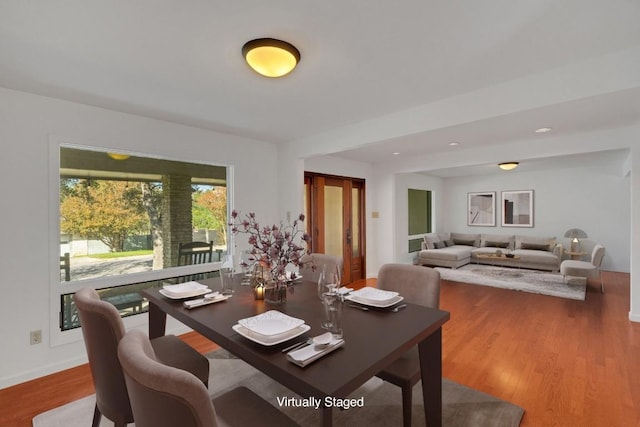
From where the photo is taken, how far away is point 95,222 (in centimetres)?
288

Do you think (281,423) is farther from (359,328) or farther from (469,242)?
(469,242)

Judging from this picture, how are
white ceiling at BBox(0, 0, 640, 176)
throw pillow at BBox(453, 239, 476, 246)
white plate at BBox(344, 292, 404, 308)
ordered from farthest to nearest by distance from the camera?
1. throw pillow at BBox(453, 239, 476, 246)
2. white plate at BBox(344, 292, 404, 308)
3. white ceiling at BBox(0, 0, 640, 176)

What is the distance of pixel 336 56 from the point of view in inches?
78.2

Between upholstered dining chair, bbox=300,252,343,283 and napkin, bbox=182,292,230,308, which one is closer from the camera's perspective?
napkin, bbox=182,292,230,308

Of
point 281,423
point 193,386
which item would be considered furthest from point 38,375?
point 193,386

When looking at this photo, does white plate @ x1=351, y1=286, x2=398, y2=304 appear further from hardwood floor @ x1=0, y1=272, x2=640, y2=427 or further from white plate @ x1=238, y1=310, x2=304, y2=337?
hardwood floor @ x1=0, y1=272, x2=640, y2=427

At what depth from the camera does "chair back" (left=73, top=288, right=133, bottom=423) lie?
1.32 metres

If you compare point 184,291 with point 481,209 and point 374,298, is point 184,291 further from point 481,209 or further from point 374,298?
point 481,209

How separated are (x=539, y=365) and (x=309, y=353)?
2.58 m

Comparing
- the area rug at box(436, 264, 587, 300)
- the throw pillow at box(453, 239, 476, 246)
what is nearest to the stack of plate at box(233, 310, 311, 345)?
the area rug at box(436, 264, 587, 300)

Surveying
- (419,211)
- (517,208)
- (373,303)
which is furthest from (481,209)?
(373,303)

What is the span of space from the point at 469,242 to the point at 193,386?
27.9ft

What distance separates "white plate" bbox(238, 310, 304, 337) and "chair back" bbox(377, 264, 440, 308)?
1.02 m

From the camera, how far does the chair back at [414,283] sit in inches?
78.2
